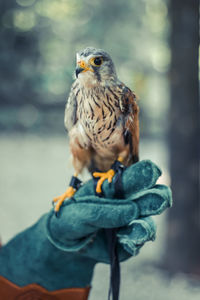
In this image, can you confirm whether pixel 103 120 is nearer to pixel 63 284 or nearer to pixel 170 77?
pixel 63 284

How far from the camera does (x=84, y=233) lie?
772 millimetres

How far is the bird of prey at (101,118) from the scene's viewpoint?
0.74 meters

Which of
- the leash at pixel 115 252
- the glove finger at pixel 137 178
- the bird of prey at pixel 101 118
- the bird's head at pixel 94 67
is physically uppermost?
the bird's head at pixel 94 67

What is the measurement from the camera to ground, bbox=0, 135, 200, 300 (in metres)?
1.74

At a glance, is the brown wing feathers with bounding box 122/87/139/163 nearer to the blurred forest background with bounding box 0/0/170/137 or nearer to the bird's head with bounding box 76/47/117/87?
the bird's head with bounding box 76/47/117/87

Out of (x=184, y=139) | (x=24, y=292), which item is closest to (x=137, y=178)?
(x=24, y=292)

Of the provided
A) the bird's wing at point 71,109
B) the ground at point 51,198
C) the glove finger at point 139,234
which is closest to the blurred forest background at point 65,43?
the ground at point 51,198

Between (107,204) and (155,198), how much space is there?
12 centimetres

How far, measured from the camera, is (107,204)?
0.73m

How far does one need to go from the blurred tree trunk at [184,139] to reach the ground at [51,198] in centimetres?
11

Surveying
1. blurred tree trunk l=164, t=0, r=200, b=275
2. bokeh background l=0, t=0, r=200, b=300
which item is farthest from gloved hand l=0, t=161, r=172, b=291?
blurred tree trunk l=164, t=0, r=200, b=275

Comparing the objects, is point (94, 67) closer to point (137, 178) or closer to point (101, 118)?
point (101, 118)

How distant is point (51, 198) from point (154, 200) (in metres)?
2.10

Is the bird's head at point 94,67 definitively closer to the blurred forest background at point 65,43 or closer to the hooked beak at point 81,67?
the hooked beak at point 81,67
